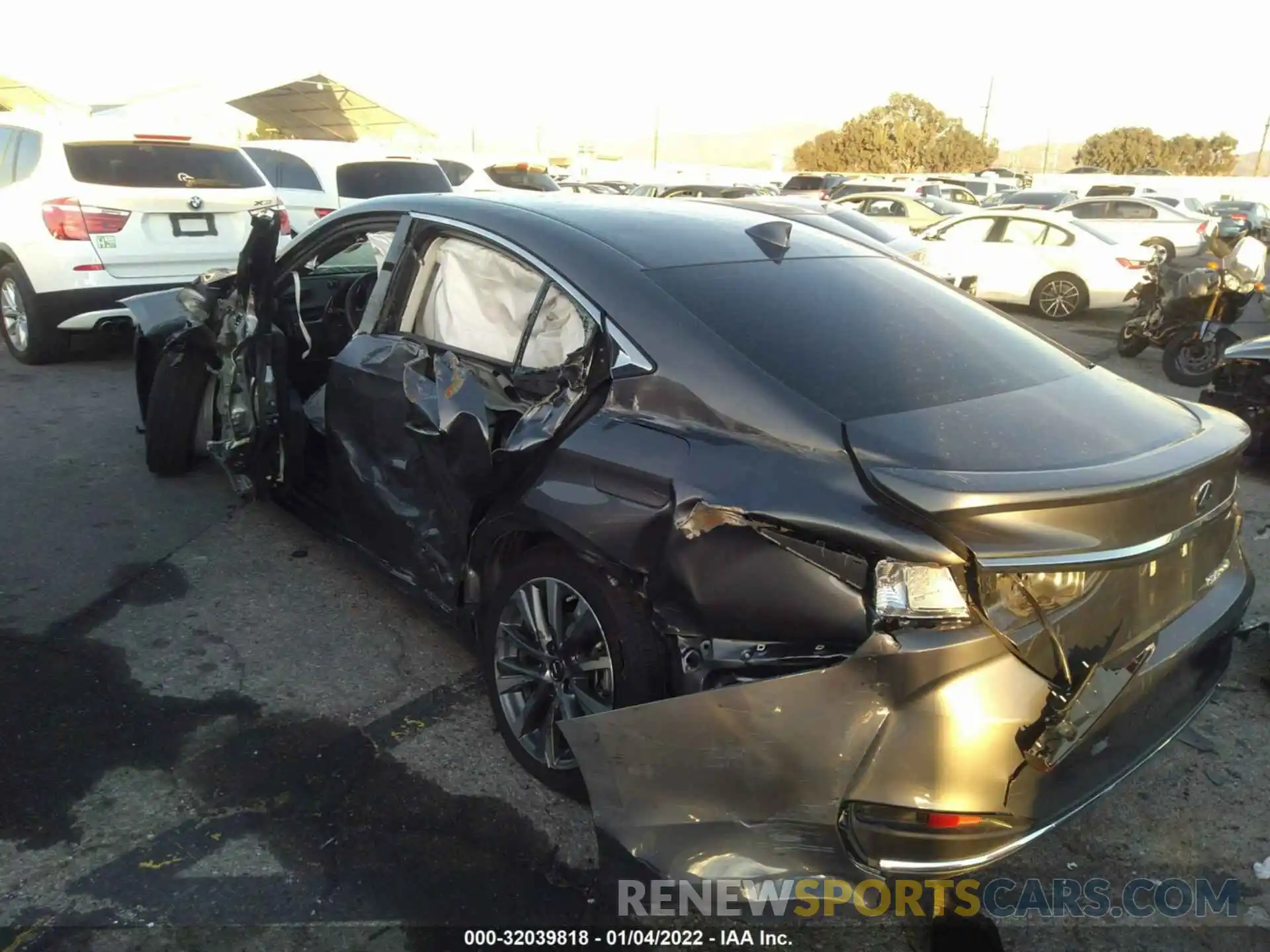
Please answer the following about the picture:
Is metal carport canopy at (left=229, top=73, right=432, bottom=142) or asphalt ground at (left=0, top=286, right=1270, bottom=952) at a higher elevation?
metal carport canopy at (left=229, top=73, right=432, bottom=142)

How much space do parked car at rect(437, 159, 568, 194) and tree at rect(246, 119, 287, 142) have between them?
1004 cm

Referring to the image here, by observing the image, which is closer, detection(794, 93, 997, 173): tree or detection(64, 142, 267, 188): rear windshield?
detection(64, 142, 267, 188): rear windshield

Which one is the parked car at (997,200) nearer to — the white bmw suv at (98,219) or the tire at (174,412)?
the white bmw suv at (98,219)

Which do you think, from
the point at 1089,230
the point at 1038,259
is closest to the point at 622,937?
the point at 1038,259

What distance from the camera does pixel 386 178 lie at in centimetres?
1055

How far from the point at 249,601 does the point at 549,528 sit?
201cm

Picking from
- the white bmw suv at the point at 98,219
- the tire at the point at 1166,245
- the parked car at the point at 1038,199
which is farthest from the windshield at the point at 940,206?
the white bmw suv at the point at 98,219

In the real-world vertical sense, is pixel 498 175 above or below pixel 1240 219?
above

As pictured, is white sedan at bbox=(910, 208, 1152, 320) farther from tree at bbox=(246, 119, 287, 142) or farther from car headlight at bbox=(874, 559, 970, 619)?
tree at bbox=(246, 119, 287, 142)

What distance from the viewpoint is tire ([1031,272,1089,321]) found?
12258 millimetres

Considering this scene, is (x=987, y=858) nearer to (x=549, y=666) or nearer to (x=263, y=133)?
(x=549, y=666)

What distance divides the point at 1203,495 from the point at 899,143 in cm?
5840

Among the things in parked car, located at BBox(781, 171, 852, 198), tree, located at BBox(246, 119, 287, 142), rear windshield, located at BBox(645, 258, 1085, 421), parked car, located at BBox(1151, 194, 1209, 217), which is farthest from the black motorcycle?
tree, located at BBox(246, 119, 287, 142)

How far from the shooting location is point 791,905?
2268 mm
